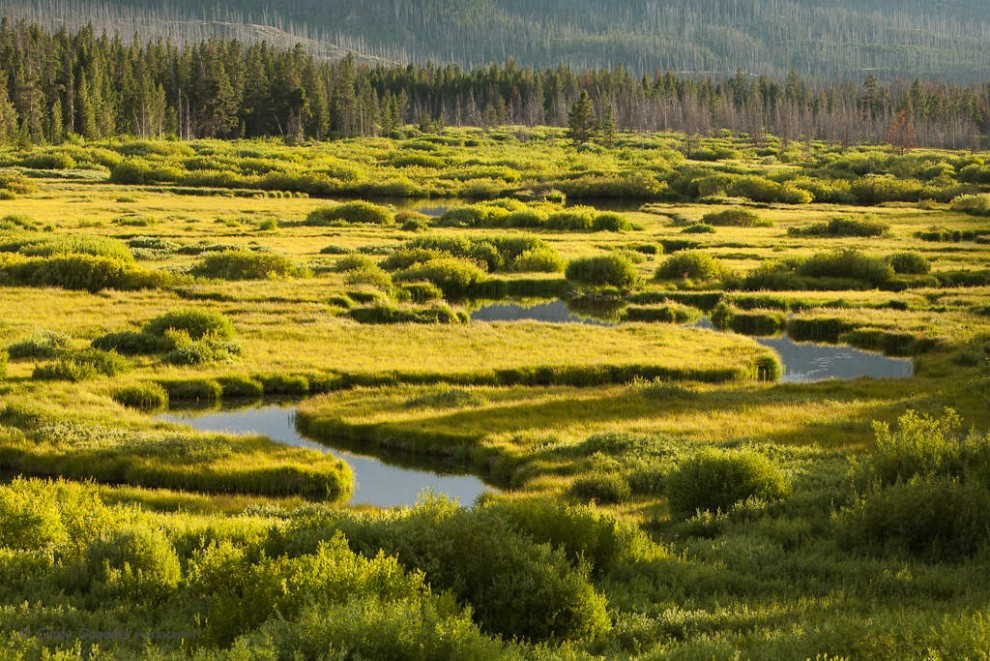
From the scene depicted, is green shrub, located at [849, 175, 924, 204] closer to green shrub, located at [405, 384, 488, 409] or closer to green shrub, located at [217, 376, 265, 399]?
green shrub, located at [405, 384, 488, 409]

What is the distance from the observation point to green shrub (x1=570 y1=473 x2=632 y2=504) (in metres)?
21.4

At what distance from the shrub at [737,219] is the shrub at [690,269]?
28.3 meters

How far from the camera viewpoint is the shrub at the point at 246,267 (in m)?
51.1

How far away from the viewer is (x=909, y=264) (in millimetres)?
56219

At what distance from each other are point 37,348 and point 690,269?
107 ft

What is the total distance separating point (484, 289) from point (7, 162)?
88129mm

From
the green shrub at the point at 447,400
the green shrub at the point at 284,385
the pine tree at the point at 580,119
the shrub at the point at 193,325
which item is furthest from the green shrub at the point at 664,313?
the pine tree at the point at 580,119

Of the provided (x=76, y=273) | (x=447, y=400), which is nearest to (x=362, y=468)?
(x=447, y=400)

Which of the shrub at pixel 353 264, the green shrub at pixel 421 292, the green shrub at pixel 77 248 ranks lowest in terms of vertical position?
the green shrub at pixel 421 292

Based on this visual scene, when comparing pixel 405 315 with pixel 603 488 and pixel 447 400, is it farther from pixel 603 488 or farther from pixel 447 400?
pixel 603 488

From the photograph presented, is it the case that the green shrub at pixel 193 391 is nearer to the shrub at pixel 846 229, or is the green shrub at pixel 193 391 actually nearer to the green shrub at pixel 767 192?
the shrub at pixel 846 229

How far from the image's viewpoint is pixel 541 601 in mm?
12570

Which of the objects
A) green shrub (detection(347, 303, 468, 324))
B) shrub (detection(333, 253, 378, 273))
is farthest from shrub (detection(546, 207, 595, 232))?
green shrub (detection(347, 303, 468, 324))

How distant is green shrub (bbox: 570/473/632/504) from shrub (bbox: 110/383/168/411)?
1397 cm
